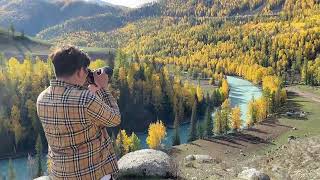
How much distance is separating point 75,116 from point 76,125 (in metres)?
0.17

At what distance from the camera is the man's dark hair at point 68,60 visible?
788 centimetres

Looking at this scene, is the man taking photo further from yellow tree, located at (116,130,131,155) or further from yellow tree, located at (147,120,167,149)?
yellow tree, located at (147,120,167,149)

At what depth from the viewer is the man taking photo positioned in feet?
26.3

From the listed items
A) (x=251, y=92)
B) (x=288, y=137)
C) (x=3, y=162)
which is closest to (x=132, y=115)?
(x=3, y=162)

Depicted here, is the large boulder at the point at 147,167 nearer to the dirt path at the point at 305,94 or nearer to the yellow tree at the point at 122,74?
the yellow tree at the point at 122,74

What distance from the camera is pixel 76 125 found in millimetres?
8148

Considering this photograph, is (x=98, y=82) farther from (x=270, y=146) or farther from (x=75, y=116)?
(x=270, y=146)

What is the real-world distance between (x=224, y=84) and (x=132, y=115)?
129 feet

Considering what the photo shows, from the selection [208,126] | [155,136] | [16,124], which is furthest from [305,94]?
[16,124]

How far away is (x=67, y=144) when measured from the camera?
26.9 feet

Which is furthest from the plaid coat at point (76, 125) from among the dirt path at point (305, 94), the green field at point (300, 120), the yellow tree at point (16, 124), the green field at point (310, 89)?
the green field at point (310, 89)

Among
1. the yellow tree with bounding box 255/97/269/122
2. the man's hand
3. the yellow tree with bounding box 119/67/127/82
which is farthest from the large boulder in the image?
the yellow tree with bounding box 119/67/127/82

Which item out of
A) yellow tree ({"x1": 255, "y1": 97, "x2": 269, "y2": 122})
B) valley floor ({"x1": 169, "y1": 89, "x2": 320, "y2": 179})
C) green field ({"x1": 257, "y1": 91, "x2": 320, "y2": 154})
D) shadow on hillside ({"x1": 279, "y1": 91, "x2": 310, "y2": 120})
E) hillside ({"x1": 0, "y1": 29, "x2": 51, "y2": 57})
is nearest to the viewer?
valley floor ({"x1": 169, "y1": 89, "x2": 320, "y2": 179})

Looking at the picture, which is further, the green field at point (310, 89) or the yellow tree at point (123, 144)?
the green field at point (310, 89)
